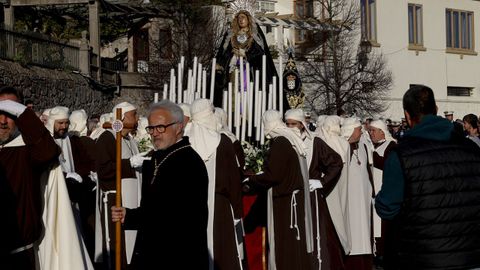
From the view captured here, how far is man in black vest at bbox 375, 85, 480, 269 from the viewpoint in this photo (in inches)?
214

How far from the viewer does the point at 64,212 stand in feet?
22.3

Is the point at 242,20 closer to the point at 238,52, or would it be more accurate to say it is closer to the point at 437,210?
the point at 238,52

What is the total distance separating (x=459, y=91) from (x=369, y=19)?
725 cm

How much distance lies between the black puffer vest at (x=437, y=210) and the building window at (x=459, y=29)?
118ft

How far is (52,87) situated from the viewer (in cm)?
2166

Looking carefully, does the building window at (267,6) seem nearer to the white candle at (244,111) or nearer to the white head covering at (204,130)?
the white candle at (244,111)

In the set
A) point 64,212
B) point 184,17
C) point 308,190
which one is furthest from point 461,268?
point 184,17

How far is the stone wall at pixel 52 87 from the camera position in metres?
19.6

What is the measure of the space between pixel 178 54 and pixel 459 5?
19112 millimetres

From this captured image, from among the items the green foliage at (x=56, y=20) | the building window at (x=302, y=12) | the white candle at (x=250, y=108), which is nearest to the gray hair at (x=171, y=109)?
the white candle at (x=250, y=108)

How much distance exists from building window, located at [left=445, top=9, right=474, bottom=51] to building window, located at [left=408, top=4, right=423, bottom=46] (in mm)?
1915

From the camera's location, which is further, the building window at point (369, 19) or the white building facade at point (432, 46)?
the white building facade at point (432, 46)

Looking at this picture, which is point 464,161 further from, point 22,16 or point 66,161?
point 22,16

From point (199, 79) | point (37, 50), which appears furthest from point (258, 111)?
point (37, 50)
